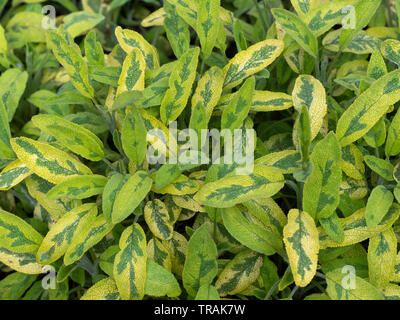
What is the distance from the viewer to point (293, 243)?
0.85 m

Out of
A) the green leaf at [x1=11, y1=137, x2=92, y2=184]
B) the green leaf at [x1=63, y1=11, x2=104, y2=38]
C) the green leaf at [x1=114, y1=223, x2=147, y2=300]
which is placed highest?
the green leaf at [x1=63, y1=11, x2=104, y2=38]

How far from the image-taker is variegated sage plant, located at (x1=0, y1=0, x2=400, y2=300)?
2.89ft

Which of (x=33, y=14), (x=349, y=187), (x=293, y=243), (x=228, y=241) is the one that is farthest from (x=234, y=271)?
(x=33, y=14)

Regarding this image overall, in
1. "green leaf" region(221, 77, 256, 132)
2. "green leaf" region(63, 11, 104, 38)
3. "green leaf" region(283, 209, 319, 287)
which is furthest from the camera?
"green leaf" region(63, 11, 104, 38)

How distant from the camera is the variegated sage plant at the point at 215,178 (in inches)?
34.7

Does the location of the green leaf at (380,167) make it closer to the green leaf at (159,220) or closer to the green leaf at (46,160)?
the green leaf at (159,220)

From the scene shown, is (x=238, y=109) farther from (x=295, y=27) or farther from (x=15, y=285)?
(x=15, y=285)

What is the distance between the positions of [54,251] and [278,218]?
44cm

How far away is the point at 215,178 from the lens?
900 millimetres

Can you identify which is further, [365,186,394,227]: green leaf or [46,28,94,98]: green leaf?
[46,28,94,98]: green leaf

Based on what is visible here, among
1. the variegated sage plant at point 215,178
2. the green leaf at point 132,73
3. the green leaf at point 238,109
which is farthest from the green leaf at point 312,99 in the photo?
the green leaf at point 132,73

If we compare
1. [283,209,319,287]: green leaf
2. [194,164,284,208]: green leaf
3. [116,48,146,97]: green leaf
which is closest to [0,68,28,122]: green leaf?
[116,48,146,97]: green leaf

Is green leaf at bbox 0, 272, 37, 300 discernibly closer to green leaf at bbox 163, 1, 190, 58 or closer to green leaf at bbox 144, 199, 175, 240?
green leaf at bbox 144, 199, 175, 240
